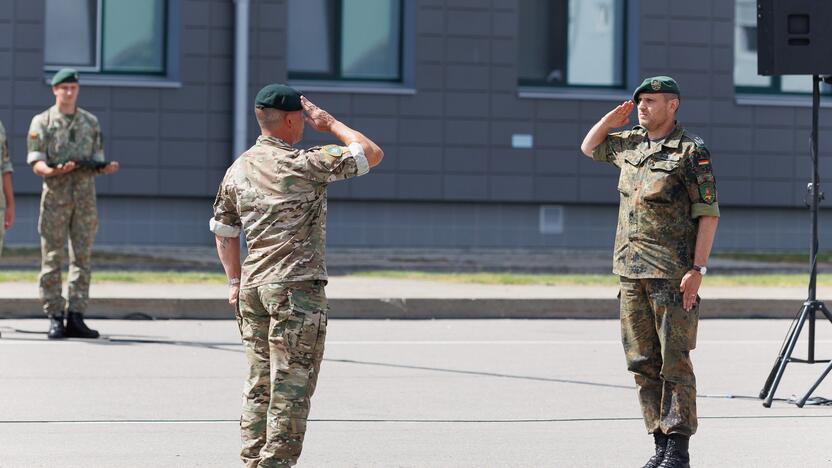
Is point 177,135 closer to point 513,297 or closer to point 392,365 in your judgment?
point 513,297

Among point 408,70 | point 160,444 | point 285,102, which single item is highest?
point 408,70

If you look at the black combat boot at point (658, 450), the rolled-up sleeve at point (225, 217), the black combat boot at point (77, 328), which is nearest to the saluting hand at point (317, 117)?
the rolled-up sleeve at point (225, 217)

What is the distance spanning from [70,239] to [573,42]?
1380 cm

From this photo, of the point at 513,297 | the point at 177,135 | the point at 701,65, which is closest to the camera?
the point at 513,297

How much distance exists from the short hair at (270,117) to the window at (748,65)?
64.5 ft

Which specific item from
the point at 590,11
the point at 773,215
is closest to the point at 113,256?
the point at 590,11

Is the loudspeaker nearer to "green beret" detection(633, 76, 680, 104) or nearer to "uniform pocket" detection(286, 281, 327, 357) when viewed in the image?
"green beret" detection(633, 76, 680, 104)

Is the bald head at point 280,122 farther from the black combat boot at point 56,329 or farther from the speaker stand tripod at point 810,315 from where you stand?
the black combat boot at point 56,329

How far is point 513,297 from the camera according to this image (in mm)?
15953

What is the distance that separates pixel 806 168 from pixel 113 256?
11778 mm

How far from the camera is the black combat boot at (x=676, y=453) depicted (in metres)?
7.03

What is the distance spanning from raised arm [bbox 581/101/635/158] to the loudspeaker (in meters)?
2.72

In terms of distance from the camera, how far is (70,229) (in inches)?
483

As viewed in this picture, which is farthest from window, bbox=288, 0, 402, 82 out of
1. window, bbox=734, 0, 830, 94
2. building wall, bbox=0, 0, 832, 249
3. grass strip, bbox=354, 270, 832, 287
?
window, bbox=734, 0, 830, 94
